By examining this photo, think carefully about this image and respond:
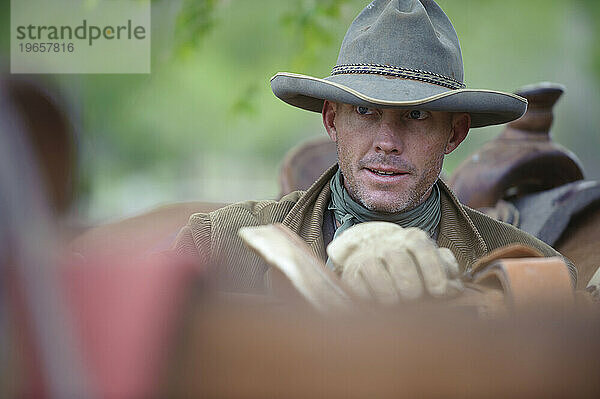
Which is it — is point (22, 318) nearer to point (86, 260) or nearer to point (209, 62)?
point (86, 260)

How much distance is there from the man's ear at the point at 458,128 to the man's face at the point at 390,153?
8 cm

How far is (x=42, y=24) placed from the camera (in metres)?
4.55

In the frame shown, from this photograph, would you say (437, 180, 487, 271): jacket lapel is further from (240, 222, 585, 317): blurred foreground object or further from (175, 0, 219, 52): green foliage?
(175, 0, 219, 52): green foliage

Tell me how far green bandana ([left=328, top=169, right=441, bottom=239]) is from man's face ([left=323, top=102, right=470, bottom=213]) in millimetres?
18

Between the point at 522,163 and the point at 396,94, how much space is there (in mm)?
1063

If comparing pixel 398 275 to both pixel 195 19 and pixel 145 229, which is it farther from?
pixel 195 19

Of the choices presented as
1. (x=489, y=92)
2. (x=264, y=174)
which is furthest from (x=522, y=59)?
(x=489, y=92)

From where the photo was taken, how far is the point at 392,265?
72cm

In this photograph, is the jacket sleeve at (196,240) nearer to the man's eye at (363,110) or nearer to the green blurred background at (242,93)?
the man's eye at (363,110)

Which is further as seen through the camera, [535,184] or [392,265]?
[535,184]

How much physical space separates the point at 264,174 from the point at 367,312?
669 centimetres
